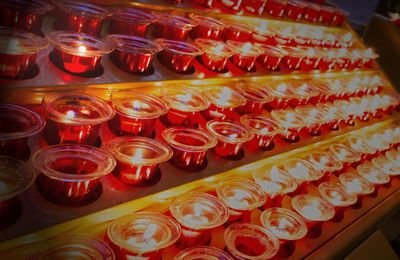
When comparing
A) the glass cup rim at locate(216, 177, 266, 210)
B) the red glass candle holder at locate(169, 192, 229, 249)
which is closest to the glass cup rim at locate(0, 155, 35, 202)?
the red glass candle holder at locate(169, 192, 229, 249)

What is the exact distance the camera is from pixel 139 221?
1676 mm

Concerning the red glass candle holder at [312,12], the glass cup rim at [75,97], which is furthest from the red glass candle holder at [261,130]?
the red glass candle holder at [312,12]

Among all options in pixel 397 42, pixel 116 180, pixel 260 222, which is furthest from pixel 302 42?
pixel 397 42

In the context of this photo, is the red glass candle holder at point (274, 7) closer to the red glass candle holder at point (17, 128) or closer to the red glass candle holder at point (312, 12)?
the red glass candle holder at point (312, 12)

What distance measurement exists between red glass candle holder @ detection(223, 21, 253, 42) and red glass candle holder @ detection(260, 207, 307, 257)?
3.85ft

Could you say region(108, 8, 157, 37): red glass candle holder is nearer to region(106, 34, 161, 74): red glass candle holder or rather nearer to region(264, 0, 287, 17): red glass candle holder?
region(106, 34, 161, 74): red glass candle holder

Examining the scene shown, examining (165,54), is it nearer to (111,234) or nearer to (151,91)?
(151,91)

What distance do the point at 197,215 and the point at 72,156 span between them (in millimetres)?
642

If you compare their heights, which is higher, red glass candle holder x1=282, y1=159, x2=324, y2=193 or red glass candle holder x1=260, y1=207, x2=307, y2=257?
red glass candle holder x1=282, y1=159, x2=324, y2=193

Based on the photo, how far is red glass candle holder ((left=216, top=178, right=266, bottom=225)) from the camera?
205cm

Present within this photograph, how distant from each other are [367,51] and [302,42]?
146 cm

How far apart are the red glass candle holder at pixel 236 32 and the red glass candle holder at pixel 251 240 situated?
1.31 meters

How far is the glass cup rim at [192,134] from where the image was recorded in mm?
1887

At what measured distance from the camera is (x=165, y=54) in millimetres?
2166
